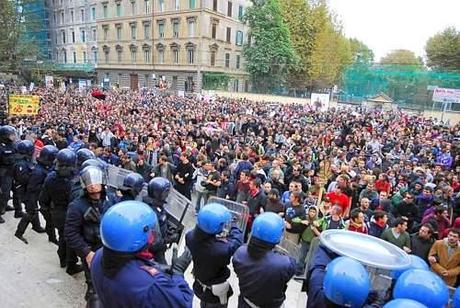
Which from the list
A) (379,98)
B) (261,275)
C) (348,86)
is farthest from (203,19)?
(261,275)

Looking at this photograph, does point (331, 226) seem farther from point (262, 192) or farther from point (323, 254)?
point (323, 254)

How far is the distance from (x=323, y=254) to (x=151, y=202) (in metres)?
1.95

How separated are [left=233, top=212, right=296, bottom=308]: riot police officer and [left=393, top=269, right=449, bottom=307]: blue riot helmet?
0.95m

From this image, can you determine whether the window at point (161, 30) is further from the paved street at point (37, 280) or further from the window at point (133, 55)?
the paved street at point (37, 280)

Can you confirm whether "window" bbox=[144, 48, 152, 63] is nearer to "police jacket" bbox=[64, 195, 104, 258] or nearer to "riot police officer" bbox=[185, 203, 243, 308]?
"police jacket" bbox=[64, 195, 104, 258]

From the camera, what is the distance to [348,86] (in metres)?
33.6

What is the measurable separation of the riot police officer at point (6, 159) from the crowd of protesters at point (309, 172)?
6.13 ft

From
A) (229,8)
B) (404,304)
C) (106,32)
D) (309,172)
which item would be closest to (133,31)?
(106,32)

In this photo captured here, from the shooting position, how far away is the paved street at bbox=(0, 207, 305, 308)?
4023 mm

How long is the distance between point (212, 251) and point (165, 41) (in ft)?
144

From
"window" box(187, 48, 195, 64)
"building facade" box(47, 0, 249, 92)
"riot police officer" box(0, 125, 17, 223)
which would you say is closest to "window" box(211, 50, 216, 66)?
"building facade" box(47, 0, 249, 92)

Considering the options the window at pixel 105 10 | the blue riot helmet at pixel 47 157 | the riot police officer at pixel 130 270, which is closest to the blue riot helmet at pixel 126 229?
the riot police officer at pixel 130 270

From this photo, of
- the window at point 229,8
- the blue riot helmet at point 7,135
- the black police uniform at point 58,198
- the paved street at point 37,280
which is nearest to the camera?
the paved street at point 37,280

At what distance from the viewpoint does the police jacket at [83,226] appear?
11.2 ft
